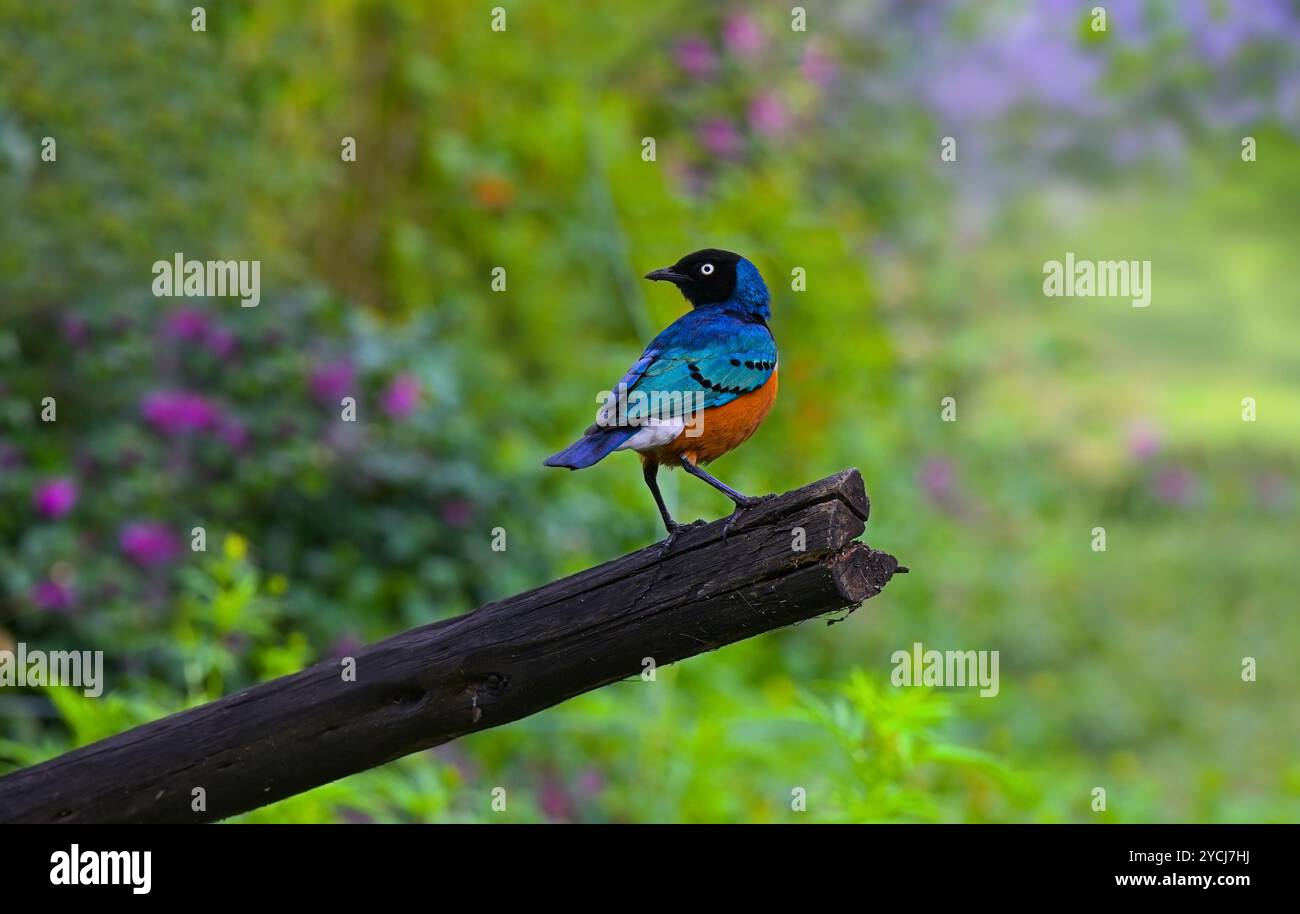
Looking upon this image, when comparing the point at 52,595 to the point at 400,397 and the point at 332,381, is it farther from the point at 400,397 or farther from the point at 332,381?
the point at 400,397

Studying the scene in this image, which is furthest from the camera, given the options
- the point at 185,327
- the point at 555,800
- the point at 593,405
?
the point at 593,405

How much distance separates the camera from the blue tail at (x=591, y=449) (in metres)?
2.41

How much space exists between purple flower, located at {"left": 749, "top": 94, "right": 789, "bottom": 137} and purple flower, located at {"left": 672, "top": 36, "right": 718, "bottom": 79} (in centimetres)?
30

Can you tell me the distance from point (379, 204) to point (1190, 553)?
4960mm

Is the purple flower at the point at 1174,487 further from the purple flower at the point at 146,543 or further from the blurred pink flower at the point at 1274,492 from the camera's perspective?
the purple flower at the point at 146,543

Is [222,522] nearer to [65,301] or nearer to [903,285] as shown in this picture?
[65,301]

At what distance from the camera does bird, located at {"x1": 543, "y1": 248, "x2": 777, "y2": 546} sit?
8.63 ft

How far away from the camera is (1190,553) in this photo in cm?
824

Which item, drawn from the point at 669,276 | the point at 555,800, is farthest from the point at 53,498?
the point at 669,276

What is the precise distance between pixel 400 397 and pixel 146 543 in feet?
3.87

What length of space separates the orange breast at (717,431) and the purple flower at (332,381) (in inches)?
122

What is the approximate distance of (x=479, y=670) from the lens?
2496 mm

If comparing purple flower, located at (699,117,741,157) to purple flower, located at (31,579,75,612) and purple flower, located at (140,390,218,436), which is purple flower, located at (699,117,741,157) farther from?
purple flower, located at (31,579,75,612)

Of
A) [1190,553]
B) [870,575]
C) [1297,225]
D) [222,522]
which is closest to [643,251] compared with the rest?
[222,522]
